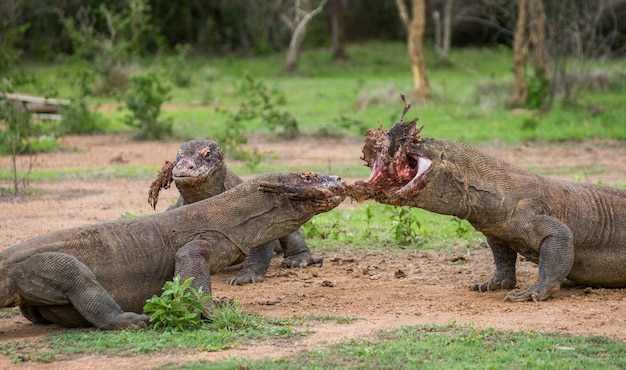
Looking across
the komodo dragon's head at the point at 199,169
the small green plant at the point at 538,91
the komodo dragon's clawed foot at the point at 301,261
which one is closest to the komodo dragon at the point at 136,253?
the komodo dragon's head at the point at 199,169

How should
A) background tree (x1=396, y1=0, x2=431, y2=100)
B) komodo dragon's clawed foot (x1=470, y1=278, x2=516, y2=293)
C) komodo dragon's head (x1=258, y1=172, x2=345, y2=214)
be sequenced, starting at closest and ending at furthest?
1. komodo dragon's head (x1=258, y1=172, x2=345, y2=214)
2. komodo dragon's clawed foot (x1=470, y1=278, x2=516, y2=293)
3. background tree (x1=396, y1=0, x2=431, y2=100)

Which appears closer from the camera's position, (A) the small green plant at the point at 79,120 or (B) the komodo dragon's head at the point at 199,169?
(B) the komodo dragon's head at the point at 199,169

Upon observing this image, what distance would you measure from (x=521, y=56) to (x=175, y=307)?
46.4ft

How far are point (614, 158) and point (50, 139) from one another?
8560mm

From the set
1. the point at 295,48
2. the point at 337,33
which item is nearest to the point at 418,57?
the point at 295,48

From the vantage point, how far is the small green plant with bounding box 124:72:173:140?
1605 centimetres

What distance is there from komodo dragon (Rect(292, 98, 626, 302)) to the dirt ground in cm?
19

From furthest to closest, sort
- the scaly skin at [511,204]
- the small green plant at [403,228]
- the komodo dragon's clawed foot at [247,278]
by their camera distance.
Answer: the small green plant at [403,228]
the komodo dragon's clawed foot at [247,278]
the scaly skin at [511,204]

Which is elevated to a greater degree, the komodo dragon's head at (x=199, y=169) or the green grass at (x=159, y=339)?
the komodo dragon's head at (x=199, y=169)

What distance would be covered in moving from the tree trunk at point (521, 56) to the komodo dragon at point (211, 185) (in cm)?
1127

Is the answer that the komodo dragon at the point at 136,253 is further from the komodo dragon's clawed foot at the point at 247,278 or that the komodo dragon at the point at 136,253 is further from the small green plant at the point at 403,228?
the small green plant at the point at 403,228

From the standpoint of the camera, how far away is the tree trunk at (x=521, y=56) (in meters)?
18.8

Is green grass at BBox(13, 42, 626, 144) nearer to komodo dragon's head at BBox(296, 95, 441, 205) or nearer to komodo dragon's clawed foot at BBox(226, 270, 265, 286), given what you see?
komodo dragon's clawed foot at BBox(226, 270, 265, 286)

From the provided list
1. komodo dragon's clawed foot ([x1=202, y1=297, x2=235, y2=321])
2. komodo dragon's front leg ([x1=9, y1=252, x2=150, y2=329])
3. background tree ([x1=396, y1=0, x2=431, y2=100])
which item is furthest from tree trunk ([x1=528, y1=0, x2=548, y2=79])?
komodo dragon's front leg ([x1=9, y1=252, x2=150, y2=329])
